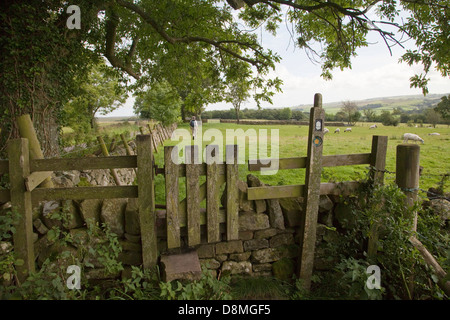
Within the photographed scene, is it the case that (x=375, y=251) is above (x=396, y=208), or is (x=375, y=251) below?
below

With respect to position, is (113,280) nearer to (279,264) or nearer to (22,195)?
(22,195)

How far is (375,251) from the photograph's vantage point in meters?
3.28

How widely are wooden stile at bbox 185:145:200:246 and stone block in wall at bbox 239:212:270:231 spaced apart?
0.61 meters

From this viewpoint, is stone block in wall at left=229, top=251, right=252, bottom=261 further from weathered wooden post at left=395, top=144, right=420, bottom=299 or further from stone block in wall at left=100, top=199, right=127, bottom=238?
weathered wooden post at left=395, top=144, right=420, bottom=299

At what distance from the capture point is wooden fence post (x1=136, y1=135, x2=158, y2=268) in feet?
9.25

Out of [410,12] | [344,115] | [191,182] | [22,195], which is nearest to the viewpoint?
[22,195]

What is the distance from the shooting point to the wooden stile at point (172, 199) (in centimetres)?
290

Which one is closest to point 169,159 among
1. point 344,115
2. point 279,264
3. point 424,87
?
point 279,264
